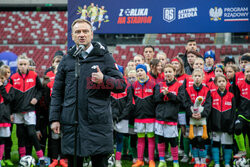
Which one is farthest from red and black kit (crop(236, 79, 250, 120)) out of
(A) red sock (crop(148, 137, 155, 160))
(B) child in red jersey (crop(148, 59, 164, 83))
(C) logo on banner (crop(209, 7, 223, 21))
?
(C) logo on banner (crop(209, 7, 223, 21))

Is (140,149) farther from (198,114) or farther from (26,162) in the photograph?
(26,162)

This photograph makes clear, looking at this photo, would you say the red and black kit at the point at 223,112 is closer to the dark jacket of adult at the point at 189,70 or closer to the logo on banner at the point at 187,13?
the dark jacket of adult at the point at 189,70

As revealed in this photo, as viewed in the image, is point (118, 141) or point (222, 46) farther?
point (222, 46)

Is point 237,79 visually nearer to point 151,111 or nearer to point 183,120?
point 183,120

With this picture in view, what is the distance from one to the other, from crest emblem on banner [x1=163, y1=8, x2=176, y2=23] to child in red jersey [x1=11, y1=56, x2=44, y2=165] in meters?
4.12

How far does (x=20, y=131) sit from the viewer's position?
233 inches

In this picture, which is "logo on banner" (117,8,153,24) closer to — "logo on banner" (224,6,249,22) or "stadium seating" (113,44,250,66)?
"logo on banner" (224,6,249,22)

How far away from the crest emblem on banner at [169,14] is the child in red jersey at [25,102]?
13.5 ft

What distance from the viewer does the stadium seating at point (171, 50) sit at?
57.5 ft

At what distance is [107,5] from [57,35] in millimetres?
16567

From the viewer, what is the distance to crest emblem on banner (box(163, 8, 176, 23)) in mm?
8643

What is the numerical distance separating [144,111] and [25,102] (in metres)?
2.10

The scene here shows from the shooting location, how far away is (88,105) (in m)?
3.12

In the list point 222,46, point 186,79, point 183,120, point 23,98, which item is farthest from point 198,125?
point 222,46
